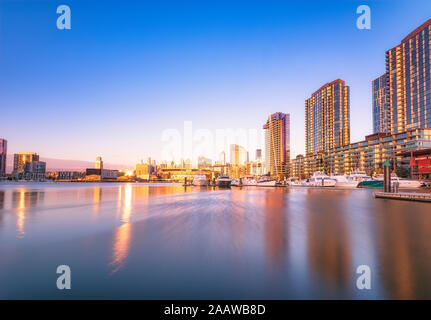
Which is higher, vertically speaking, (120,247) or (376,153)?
(376,153)

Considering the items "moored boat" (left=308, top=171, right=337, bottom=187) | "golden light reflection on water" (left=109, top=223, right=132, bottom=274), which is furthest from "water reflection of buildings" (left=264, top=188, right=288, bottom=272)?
"moored boat" (left=308, top=171, right=337, bottom=187)

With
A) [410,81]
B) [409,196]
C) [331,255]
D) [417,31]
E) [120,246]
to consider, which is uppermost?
[417,31]

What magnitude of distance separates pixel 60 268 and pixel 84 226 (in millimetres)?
7807

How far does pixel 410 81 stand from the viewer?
143 metres

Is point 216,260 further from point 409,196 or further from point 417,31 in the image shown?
point 417,31

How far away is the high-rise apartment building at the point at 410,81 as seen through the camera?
131000mm

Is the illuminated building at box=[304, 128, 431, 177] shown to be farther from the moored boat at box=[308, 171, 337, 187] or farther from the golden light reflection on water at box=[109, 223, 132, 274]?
the golden light reflection on water at box=[109, 223, 132, 274]

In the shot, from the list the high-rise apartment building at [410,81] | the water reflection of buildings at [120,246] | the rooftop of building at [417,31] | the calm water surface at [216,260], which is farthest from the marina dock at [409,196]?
the rooftop of building at [417,31]

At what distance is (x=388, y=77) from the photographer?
16262cm

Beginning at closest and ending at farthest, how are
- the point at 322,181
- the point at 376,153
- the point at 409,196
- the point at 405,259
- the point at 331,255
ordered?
the point at 405,259
the point at 331,255
the point at 409,196
the point at 322,181
the point at 376,153

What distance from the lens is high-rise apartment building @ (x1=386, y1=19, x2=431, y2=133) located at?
131000 mm

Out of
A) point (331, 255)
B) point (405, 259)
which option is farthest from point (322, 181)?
point (331, 255)

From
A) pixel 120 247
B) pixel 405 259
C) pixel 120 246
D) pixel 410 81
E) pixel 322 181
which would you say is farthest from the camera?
pixel 410 81
